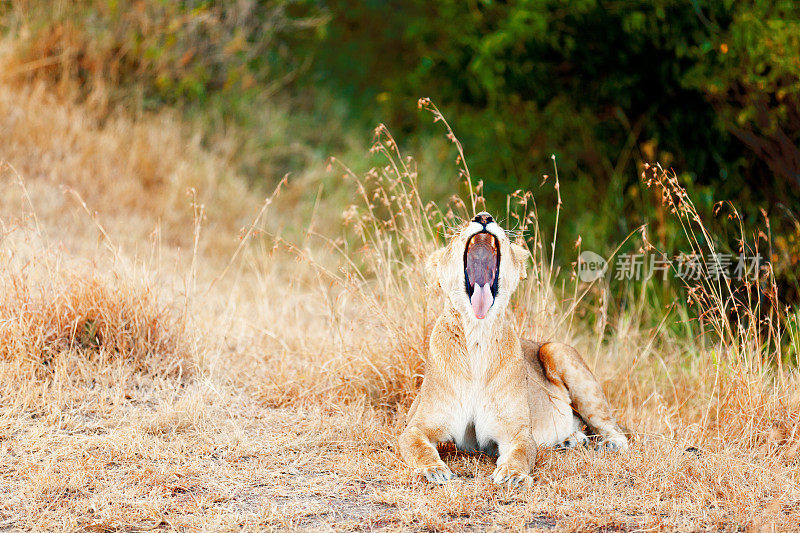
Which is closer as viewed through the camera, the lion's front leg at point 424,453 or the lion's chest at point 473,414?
the lion's front leg at point 424,453

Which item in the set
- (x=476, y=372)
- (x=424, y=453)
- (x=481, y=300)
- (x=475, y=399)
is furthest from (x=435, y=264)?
(x=424, y=453)

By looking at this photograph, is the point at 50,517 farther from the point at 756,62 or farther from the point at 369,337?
the point at 756,62

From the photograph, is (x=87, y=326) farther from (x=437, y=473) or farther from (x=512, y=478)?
(x=512, y=478)

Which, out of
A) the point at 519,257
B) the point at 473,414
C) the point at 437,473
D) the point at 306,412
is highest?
the point at 519,257

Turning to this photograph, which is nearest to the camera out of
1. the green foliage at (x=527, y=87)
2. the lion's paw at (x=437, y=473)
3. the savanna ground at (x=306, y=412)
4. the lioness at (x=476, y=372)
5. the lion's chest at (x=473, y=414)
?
the savanna ground at (x=306, y=412)

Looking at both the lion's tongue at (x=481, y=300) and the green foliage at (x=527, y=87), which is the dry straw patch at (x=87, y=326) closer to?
the lion's tongue at (x=481, y=300)

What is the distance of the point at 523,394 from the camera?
456 centimetres

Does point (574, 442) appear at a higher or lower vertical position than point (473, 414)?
lower

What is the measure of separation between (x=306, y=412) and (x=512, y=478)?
1.63 m

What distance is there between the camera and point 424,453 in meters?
4.32

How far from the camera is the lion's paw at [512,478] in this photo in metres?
4.21

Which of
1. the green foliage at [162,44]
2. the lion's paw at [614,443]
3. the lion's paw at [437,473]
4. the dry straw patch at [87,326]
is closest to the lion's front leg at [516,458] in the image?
the lion's paw at [437,473]

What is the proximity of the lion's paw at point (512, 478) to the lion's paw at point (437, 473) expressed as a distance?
0.73ft

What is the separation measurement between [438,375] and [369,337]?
1.58 meters
